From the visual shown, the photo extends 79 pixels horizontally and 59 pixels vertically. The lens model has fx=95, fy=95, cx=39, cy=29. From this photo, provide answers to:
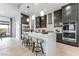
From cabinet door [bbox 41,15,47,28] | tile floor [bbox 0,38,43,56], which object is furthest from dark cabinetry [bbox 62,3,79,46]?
cabinet door [bbox 41,15,47,28]

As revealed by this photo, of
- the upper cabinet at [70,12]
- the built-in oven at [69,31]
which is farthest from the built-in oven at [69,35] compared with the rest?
the upper cabinet at [70,12]

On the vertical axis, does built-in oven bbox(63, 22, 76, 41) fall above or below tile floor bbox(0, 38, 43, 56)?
above

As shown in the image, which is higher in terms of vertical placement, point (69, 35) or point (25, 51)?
point (69, 35)

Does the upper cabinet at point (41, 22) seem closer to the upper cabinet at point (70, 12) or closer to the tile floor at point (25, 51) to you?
the upper cabinet at point (70, 12)

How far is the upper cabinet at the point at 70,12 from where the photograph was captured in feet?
15.9

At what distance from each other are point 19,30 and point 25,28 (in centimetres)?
84

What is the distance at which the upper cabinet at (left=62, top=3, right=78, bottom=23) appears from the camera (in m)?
4.86

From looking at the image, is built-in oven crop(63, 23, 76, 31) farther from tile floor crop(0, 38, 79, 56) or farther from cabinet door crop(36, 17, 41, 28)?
cabinet door crop(36, 17, 41, 28)

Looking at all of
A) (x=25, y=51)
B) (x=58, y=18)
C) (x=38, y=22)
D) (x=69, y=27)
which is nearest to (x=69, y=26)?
(x=69, y=27)

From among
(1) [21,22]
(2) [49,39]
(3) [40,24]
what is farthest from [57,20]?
(2) [49,39]

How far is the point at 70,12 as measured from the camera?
5.20 metres

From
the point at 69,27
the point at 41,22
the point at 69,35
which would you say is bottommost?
the point at 69,35

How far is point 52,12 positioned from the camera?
7.25 m

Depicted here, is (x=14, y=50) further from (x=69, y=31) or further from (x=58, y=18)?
(x=58, y=18)
